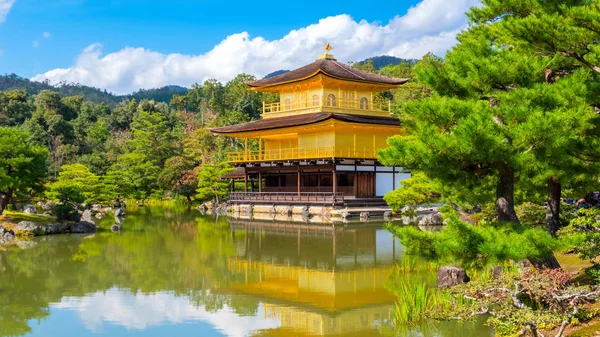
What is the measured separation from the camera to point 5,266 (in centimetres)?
1304

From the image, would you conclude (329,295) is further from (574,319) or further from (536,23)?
(536,23)

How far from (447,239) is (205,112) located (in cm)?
5813

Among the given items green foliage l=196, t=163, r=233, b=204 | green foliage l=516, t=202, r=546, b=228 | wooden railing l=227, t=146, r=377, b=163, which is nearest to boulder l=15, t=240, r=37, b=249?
green foliage l=516, t=202, r=546, b=228

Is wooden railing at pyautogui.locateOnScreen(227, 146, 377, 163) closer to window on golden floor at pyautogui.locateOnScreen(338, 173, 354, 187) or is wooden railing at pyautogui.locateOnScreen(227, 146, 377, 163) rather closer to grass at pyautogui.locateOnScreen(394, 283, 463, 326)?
window on golden floor at pyautogui.locateOnScreen(338, 173, 354, 187)

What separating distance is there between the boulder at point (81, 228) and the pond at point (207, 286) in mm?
1493

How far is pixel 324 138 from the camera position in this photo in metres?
Answer: 29.3

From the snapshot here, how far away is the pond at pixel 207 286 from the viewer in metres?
7.86

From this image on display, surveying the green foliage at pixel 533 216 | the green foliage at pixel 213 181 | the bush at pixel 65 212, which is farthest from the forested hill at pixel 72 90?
the green foliage at pixel 533 216

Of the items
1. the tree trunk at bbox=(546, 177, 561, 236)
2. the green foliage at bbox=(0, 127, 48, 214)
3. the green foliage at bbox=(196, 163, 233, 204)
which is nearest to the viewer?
the tree trunk at bbox=(546, 177, 561, 236)

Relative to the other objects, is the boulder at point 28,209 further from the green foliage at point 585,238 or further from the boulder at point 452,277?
the green foliage at point 585,238

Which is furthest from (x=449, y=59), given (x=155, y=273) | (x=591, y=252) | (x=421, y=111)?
(x=155, y=273)

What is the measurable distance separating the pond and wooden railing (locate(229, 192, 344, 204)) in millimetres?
7875

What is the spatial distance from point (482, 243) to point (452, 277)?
3.52 meters

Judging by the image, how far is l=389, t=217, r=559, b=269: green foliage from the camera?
5688 mm
